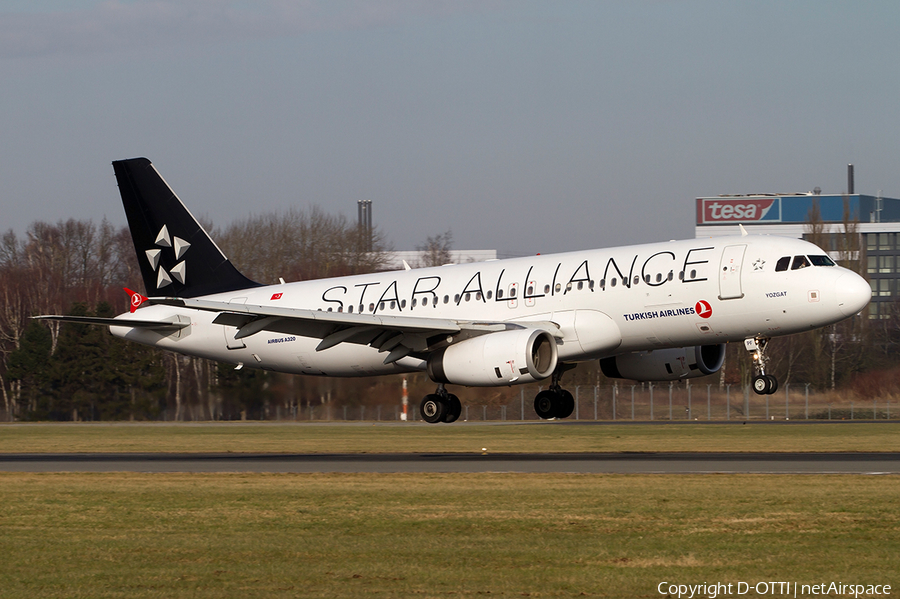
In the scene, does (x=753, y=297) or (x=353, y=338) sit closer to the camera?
(x=753, y=297)

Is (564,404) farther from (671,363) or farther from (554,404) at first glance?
(671,363)

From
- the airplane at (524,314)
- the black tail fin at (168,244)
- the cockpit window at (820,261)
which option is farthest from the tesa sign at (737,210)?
the cockpit window at (820,261)

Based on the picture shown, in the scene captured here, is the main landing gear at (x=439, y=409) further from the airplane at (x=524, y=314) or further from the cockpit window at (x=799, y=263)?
the cockpit window at (x=799, y=263)

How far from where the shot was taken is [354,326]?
34562mm

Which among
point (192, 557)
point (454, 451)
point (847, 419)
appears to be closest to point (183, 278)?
point (454, 451)

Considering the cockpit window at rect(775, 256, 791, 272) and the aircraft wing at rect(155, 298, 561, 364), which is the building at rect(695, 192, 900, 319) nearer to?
the aircraft wing at rect(155, 298, 561, 364)

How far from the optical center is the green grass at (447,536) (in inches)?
539

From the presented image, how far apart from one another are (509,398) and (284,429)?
16.8 m

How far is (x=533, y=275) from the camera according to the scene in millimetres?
34562

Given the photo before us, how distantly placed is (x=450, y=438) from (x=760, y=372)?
17656 mm

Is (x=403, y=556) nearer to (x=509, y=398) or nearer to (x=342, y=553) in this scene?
(x=342, y=553)

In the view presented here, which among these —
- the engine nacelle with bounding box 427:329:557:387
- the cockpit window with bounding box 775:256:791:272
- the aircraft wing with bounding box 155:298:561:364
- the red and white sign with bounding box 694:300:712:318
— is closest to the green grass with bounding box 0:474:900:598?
the engine nacelle with bounding box 427:329:557:387

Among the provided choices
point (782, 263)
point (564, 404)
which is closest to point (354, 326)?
point (564, 404)

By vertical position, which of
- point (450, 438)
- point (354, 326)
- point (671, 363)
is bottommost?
point (450, 438)
